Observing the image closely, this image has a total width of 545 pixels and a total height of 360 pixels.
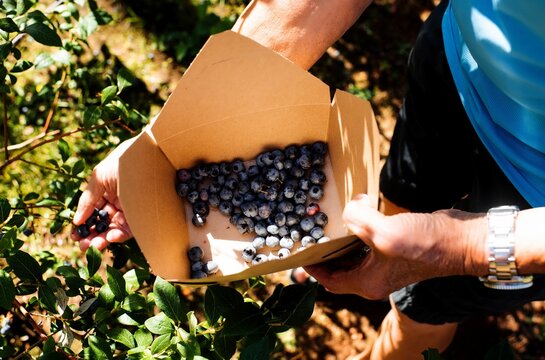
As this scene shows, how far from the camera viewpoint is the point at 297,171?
1616 mm

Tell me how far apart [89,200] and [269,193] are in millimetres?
505

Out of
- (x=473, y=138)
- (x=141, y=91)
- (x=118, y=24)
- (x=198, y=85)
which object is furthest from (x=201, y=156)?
(x=118, y=24)

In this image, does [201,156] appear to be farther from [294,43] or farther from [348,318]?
[348,318]

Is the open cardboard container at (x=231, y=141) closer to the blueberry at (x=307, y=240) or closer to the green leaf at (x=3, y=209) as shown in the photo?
the blueberry at (x=307, y=240)

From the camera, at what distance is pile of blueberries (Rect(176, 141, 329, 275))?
1598mm

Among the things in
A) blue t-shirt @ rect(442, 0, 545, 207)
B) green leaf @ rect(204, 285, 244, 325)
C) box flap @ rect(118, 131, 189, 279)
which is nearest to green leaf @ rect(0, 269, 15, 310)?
box flap @ rect(118, 131, 189, 279)

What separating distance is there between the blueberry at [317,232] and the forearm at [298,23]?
1.52ft

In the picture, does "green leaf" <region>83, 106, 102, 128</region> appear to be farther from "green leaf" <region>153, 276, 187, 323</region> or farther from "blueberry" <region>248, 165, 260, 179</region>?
"green leaf" <region>153, 276, 187, 323</region>

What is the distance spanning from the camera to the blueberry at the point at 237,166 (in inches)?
64.4

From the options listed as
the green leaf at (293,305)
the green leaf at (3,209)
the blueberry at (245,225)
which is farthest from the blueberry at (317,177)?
the green leaf at (3,209)

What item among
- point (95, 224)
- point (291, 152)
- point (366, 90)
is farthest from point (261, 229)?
point (366, 90)

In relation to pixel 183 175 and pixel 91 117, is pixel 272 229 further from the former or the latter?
pixel 91 117

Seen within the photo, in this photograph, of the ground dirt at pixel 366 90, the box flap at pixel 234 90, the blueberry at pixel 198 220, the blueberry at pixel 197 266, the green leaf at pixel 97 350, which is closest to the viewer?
the green leaf at pixel 97 350

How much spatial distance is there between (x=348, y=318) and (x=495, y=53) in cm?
154
